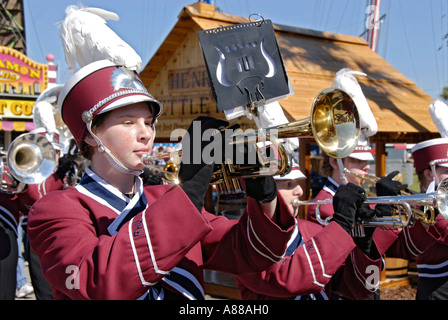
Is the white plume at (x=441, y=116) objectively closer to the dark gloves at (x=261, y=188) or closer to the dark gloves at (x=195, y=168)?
the dark gloves at (x=261, y=188)

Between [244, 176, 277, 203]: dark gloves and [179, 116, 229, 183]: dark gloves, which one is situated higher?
[179, 116, 229, 183]: dark gloves

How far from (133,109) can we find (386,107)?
5.00 meters

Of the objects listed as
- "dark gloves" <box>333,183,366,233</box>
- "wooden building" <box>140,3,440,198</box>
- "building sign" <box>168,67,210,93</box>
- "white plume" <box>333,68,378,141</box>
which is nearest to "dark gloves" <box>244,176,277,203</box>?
"dark gloves" <box>333,183,366,233</box>

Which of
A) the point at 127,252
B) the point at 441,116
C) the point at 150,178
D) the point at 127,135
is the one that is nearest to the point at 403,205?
the point at 127,135

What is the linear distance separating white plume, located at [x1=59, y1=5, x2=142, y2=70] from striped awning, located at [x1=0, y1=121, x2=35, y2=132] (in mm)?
12109

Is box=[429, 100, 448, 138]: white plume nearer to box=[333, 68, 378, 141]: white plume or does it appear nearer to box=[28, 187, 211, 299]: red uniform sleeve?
box=[333, 68, 378, 141]: white plume

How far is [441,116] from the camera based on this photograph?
14.6 feet

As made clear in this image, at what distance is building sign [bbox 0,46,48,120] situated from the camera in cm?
1343

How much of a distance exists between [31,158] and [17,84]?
32.7ft

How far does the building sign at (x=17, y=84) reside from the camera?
529 inches

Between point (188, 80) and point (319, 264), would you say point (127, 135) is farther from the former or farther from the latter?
point (188, 80)

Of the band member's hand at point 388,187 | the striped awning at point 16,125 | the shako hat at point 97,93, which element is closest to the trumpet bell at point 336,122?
the shako hat at point 97,93

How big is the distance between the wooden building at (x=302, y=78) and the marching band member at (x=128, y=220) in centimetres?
351
